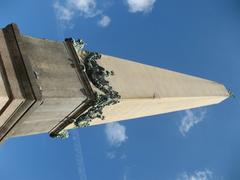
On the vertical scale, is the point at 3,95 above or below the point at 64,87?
below

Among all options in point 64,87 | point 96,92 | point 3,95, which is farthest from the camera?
point 96,92

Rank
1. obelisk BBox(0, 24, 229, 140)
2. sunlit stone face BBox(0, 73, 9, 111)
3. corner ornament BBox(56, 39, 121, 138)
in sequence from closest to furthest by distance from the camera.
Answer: sunlit stone face BBox(0, 73, 9, 111) → obelisk BBox(0, 24, 229, 140) → corner ornament BBox(56, 39, 121, 138)

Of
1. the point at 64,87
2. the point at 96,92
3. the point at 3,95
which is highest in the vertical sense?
the point at 96,92

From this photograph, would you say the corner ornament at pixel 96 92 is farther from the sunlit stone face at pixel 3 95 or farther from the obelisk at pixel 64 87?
the sunlit stone face at pixel 3 95

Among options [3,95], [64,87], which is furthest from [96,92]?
[3,95]

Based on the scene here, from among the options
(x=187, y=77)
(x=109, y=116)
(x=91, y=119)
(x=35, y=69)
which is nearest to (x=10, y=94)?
(x=35, y=69)

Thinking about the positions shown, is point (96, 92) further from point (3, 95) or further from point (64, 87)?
point (3, 95)

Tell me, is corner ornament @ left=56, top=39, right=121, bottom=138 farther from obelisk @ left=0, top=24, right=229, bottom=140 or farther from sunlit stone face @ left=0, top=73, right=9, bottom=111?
sunlit stone face @ left=0, top=73, right=9, bottom=111

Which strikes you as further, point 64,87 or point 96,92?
point 96,92

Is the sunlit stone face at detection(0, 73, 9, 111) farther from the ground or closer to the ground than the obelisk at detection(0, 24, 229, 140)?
closer to the ground

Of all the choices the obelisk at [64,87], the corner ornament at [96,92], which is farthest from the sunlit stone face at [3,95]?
the corner ornament at [96,92]

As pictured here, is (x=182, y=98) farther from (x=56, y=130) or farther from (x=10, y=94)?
(x=10, y=94)

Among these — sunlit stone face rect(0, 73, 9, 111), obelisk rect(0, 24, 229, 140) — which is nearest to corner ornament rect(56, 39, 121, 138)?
obelisk rect(0, 24, 229, 140)

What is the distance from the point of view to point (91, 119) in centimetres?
1809
